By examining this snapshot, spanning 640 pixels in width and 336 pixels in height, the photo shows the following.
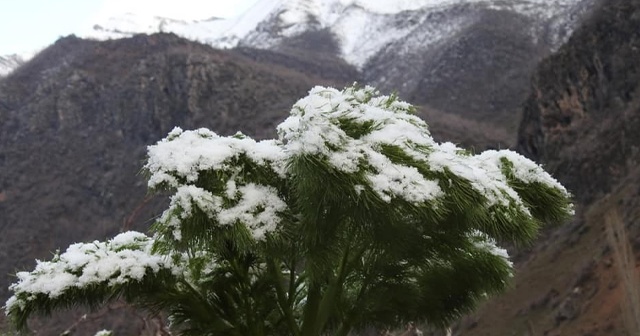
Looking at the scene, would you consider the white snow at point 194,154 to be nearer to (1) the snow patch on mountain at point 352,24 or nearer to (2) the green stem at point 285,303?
(2) the green stem at point 285,303

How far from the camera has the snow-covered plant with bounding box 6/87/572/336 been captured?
2336mm

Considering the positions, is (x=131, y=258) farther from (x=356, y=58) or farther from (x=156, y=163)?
(x=356, y=58)

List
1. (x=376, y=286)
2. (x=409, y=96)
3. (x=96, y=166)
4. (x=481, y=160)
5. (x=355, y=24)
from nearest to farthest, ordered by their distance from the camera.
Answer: (x=481, y=160), (x=376, y=286), (x=96, y=166), (x=409, y=96), (x=355, y=24)

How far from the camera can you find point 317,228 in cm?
248

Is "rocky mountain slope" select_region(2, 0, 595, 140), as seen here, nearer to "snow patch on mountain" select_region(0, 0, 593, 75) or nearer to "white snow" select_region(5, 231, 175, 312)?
"snow patch on mountain" select_region(0, 0, 593, 75)

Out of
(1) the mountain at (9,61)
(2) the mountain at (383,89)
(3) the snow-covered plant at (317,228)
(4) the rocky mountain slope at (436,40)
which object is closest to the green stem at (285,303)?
(3) the snow-covered plant at (317,228)

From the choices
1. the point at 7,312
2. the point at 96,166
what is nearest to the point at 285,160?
the point at 7,312

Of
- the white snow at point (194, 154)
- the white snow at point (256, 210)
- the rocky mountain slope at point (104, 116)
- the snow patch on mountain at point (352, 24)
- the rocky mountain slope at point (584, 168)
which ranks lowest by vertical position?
the white snow at point (256, 210)

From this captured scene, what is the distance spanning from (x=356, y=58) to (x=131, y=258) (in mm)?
98008

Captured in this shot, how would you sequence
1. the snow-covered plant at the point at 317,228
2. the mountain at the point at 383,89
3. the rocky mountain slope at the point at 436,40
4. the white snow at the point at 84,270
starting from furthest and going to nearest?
the rocky mountain slope at the point at 436,40 → the mountain at the point at 383,89 → the white snow at the point at 84,270 → the snow-covered plant at the point at 317,228

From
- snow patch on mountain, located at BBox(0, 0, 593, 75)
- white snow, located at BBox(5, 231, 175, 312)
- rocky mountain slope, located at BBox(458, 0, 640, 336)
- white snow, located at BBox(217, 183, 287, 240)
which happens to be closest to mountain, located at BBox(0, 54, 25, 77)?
snow patch on mountain, located at BBox(0, 0, 593, 75)

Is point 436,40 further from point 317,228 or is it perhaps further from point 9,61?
point 317,228

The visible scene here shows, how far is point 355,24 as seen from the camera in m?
116

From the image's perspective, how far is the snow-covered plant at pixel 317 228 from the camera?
92.0 inches
